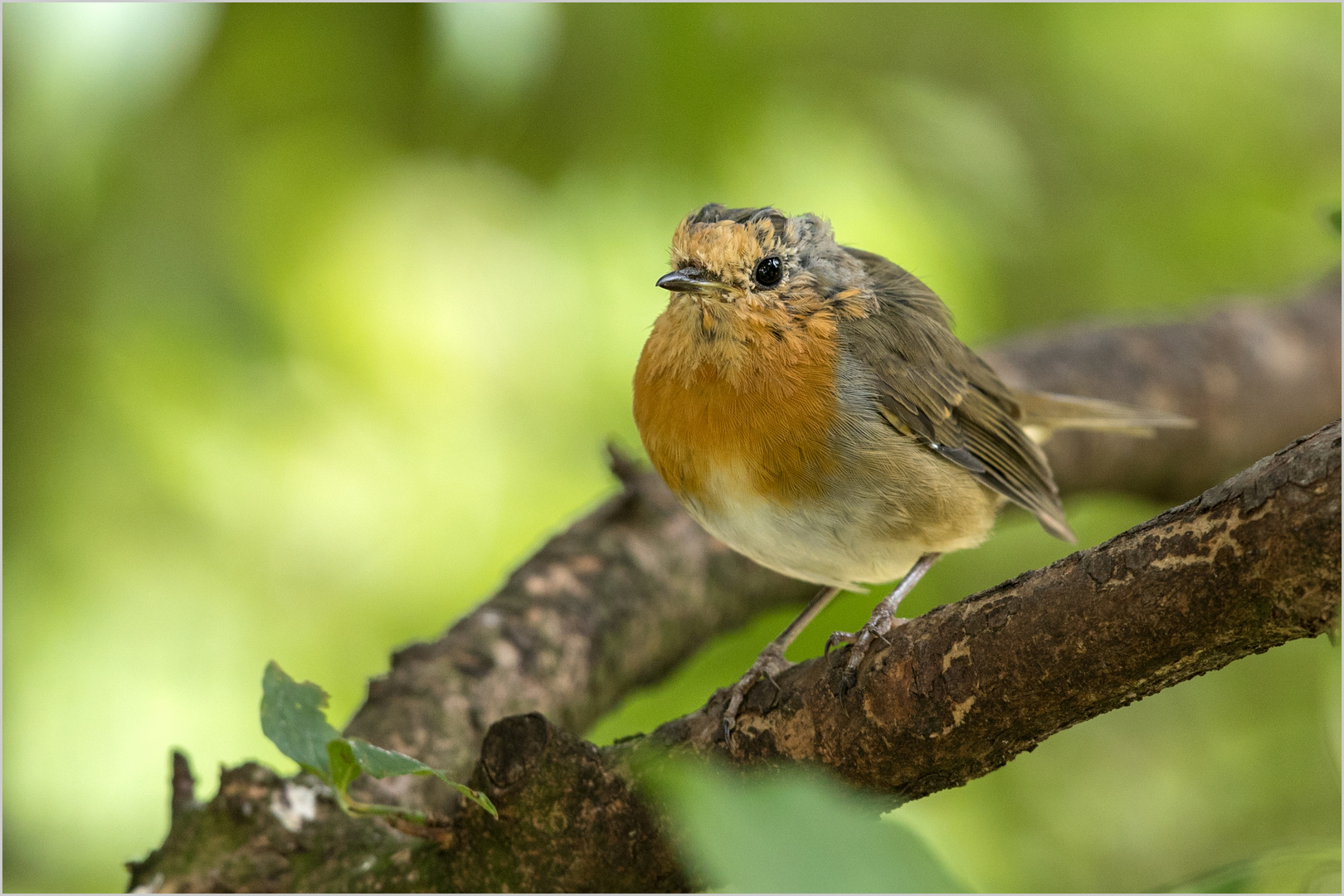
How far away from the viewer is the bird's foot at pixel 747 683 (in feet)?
8.11

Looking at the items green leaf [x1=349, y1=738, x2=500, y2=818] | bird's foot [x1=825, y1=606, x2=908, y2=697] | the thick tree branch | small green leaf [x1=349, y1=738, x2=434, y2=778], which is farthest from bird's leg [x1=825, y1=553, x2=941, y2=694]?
the thick tree branch

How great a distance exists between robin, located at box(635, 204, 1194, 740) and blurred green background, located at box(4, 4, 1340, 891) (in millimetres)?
771

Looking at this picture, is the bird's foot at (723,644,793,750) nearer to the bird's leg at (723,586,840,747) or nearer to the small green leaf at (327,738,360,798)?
the bird's leg at (723,586,840,747)

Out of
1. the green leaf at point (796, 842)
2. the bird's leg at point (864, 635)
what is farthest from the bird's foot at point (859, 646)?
the green leaf at point (796, 842)

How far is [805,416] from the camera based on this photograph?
2.88 metres

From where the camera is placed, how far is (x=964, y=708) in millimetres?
2037

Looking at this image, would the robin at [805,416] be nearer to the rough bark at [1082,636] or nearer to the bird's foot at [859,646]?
the bird's foot at [859,646]

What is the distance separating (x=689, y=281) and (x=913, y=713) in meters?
1.30

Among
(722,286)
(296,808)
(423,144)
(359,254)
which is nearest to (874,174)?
(722,286)

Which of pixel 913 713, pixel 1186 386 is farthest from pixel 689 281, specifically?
pixel 1186 386

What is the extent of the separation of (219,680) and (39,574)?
0.70 meters

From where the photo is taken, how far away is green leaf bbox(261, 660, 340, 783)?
2.12 meters

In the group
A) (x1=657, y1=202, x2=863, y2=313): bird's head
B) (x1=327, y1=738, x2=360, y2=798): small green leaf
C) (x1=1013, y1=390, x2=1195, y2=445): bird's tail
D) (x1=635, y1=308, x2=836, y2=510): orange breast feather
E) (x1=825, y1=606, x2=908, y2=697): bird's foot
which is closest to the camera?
(x1=327, y1=738, x2=360, y2=798): small green leaf

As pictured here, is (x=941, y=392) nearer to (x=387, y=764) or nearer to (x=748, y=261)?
(x=748, y=261)
